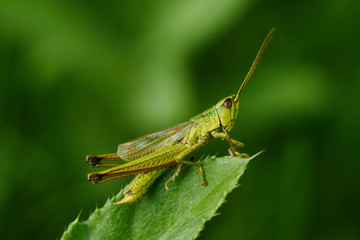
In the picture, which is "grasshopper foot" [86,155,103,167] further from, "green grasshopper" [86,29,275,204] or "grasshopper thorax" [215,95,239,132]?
"grasshopper thorax" [215,95,239,132]

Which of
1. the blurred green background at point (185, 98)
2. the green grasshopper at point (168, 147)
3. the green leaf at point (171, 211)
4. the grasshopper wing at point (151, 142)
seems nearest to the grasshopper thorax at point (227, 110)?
the green grasshopper at point (168, 147)

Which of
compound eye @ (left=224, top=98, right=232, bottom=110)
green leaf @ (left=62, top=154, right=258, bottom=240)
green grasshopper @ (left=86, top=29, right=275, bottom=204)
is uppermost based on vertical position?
compound eye @ (left=224, top=98, right=232, bottom=110)

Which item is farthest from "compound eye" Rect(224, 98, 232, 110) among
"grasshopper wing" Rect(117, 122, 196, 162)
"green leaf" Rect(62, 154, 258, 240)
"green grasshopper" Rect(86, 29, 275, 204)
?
"green leaf" Rect(62, 154, 258, 240)

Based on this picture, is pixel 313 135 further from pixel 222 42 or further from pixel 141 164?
pixel 141 164

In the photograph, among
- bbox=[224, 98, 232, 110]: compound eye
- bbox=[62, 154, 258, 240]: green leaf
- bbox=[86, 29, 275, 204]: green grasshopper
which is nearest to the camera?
bbox=[62, 154, 258, 240]: green leaf

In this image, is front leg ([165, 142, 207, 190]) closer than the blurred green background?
Yes

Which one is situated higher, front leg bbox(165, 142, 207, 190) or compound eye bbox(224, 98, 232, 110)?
compound eye bbox(224, 98, 232, 110)

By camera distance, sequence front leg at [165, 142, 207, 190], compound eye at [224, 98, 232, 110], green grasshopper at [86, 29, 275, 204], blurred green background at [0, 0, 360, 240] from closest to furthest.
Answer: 1. front leg at [165, 142, 207, 190]
2. green grasshopper at [86, 29, 275, 204]
3. compound eye at [224, 98, 232, 110]
4. blurred green background at [0, 0, 360, 240]
